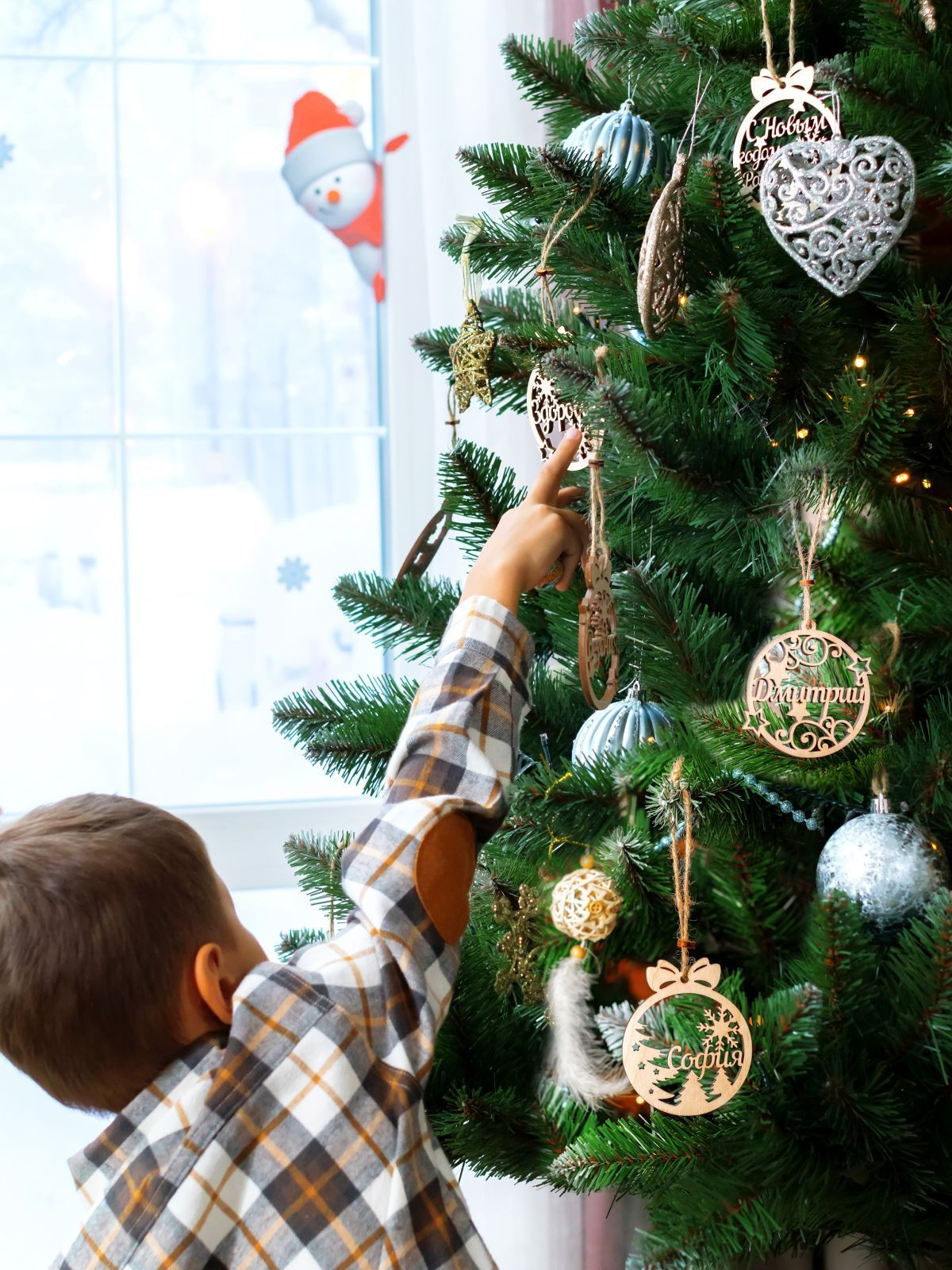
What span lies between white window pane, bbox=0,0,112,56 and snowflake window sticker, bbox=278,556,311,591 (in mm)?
716

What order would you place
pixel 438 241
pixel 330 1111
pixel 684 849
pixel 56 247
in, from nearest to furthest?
pixel 330 1111
pixel 684 849
pixel 438 241
pixel 56 247

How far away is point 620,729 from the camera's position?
76 centimetres

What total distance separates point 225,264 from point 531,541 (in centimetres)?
116

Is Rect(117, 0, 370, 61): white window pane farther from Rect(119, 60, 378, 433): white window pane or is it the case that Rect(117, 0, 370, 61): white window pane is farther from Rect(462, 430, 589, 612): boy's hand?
Rect(462, 430, 589, 612): boy's hand

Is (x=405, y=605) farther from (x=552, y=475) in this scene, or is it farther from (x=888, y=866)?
(x=888, y=866)

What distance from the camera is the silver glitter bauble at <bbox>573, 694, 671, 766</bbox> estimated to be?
0.75m

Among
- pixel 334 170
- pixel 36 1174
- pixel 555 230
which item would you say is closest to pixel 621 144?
pixel 555 230

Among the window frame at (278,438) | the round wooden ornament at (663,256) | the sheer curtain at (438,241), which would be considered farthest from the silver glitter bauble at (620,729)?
the window frame at (278,438)

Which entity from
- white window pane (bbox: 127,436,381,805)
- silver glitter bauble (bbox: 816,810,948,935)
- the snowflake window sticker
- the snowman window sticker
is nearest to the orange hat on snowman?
the snowman window sticker

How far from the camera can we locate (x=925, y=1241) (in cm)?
70

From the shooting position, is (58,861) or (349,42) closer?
(58,861)

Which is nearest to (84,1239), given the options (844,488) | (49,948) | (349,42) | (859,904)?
(49,948)

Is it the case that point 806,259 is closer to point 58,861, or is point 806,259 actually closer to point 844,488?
point 844,488

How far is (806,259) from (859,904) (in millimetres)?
358
